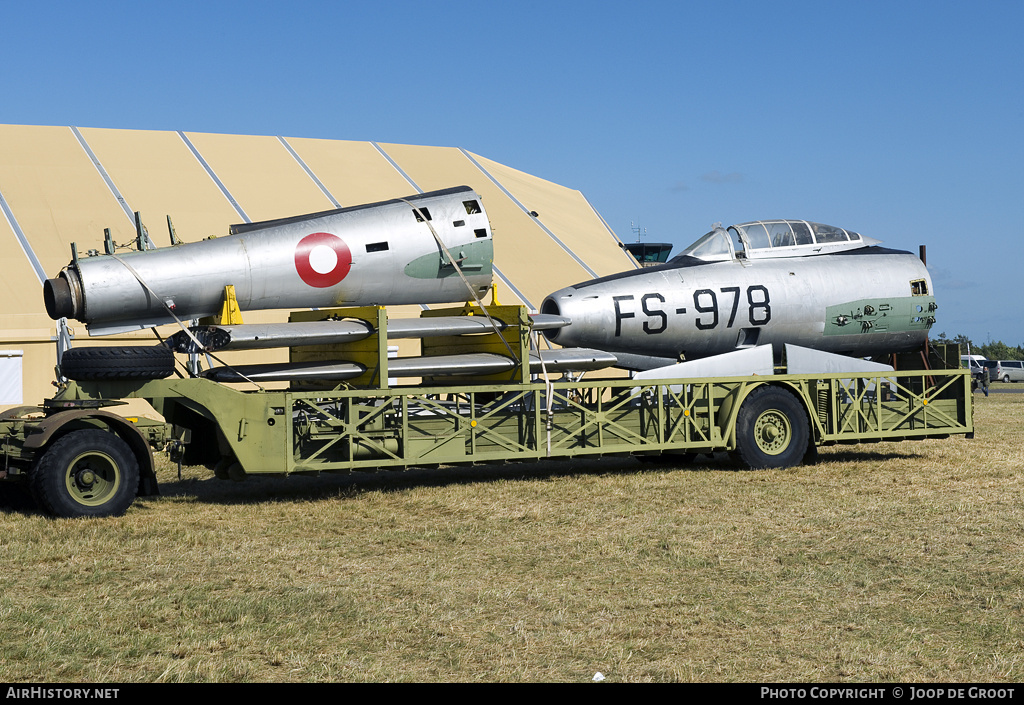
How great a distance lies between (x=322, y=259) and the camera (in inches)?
476

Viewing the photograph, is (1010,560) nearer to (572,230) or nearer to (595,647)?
(595,647)

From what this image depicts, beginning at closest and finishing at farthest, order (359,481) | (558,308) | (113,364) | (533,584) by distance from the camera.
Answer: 1. (533,584)
2. (113,364)
3. (359,481)
4. (558,308)

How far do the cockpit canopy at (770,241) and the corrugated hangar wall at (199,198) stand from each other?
→ 8.73 meters

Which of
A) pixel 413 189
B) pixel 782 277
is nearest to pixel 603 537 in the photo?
pixel 782 277

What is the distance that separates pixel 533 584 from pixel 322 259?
20.3 ft

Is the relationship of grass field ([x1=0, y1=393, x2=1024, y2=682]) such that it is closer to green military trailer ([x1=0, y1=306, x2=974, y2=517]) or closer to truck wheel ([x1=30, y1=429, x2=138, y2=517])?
truck wheel ([x1=30, y1=429, x2=138, y2=517])

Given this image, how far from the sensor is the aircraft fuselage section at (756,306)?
13.8m

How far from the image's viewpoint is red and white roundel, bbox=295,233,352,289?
11984 millimetres

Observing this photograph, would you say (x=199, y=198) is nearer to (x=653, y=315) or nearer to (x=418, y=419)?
(x=653, y=315)

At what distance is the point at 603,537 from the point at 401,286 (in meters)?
4.98

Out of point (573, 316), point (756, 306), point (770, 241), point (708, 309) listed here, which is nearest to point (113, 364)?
point (573, 316)

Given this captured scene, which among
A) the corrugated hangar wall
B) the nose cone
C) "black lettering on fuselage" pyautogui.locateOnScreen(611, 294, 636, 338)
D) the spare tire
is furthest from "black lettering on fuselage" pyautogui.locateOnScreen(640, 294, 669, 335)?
the corrugated hangar wall

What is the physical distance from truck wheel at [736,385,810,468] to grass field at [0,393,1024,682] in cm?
99
